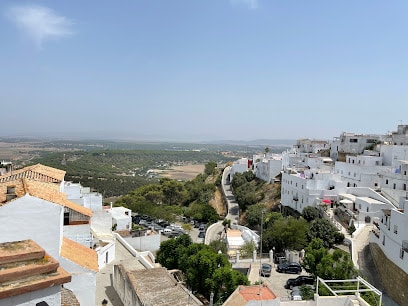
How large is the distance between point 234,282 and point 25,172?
45.9 feet

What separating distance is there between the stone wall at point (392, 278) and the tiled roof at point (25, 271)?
22.1m

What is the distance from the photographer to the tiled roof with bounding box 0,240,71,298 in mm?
5219

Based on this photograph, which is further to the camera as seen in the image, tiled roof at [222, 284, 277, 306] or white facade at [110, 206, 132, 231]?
white facade at [110, 206, 132, 231]

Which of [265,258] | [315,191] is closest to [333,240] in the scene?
[265,258]

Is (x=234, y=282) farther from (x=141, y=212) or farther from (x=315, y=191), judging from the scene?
(x=141, y=212)

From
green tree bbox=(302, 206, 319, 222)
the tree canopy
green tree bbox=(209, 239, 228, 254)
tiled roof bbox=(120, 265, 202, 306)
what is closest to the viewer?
tiled roof bbox=(120, 265, 202, 306)

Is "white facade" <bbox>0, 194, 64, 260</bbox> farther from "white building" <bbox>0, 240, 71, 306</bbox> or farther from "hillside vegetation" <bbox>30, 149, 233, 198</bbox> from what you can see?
"hillside vegetation" <bbox>30, 149, 233, 198</bbox>

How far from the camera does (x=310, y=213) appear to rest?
114 ft

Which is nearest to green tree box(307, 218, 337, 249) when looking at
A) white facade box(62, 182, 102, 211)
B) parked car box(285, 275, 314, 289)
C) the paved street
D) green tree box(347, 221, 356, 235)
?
green tree box(347, 221, 356, 235)

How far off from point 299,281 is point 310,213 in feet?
46.1

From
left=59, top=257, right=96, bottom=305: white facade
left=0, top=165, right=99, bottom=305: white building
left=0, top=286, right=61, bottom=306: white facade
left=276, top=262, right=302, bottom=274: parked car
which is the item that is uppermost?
left=0, top=286, right=61, bottom=306: white facade

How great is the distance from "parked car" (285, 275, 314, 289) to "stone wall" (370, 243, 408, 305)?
548cm

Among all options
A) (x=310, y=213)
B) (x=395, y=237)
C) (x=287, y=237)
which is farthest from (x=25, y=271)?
(x=310, y=213)

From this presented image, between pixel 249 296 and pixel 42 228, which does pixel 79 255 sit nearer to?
pixel 42 228
